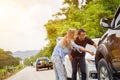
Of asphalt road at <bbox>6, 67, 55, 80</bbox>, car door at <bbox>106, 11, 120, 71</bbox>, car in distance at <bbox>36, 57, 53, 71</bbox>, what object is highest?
car in distance at <bbox>36, 57, 53, 71</bbox>

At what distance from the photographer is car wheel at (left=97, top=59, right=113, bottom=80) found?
1019 cm

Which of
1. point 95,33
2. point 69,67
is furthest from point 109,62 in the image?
point 95,33

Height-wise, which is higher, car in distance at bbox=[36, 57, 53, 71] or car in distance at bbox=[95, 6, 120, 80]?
car in distance at bbox=[36, 57, 53, 71]

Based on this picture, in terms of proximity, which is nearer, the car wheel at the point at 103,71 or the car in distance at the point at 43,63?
the car wheel at the point at 103,71

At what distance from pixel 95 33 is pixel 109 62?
23.3 m

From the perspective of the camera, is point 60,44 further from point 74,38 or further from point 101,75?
point 101,75

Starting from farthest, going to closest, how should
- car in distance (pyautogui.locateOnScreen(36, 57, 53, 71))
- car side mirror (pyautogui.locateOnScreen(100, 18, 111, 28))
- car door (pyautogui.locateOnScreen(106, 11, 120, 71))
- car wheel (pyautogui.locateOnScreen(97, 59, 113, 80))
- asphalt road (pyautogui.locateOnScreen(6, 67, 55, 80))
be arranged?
car in distance (pyautogui.locateOnScreen(36, 57, 53, 71)) → asphalt road (pyautogui.locateOnScreen(6, 67, 55, 80)) → car wheel (pyautogui.locateOnScreen(97, 59, 113, 80)) → car side mirror (pyautogui.locateOnScreen(100, 18, 111, 28)) → car door (pyautogui.locateOnScreen(106, 11, 120, 71))

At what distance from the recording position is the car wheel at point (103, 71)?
1019 centimetres

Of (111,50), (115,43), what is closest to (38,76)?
(111,50)

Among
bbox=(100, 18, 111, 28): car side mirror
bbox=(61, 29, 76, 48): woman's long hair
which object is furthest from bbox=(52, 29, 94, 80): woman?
bbox=(100, 18, 111, 28): car side mirror

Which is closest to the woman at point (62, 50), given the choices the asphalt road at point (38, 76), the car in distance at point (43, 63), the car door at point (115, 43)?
the car door at point (115, 43)

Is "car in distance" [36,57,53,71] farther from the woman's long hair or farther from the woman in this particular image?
the woman's long hair

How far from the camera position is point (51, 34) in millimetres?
49406

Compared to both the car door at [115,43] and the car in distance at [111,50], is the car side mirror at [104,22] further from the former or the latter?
the car door at [115,43]
